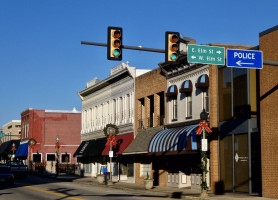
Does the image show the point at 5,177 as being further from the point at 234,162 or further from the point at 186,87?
the point at 234,162

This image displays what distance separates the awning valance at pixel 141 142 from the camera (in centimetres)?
4012

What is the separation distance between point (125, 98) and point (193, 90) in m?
14.7

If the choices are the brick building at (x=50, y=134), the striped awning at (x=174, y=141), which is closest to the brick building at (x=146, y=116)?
the striped awning at (x=174, y=141)

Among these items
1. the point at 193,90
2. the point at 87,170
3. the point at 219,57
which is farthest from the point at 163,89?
the point at 87,170

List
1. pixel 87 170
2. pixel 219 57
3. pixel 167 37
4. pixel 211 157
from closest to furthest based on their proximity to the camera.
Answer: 1. pixel 167 37
2. pixel 219 57
3. pixel 211 157
4. pixel 87 170

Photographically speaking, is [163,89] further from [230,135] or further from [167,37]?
[167,37]

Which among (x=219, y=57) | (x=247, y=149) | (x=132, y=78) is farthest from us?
(x=132, y=78)

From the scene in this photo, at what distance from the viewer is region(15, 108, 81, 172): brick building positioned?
87.2 meters

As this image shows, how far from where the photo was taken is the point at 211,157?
3159cm

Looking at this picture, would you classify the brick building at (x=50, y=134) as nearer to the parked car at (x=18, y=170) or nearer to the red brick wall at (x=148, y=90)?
the parked car at (x=18, y=170)

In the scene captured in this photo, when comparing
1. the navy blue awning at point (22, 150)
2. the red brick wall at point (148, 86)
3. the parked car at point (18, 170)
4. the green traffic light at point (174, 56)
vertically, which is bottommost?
the parked car at point (18, 170)

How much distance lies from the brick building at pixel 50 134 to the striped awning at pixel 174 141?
51.4 m

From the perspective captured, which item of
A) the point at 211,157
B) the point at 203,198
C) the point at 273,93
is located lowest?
the point at 203,198

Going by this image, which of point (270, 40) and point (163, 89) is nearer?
point (270, 40)
